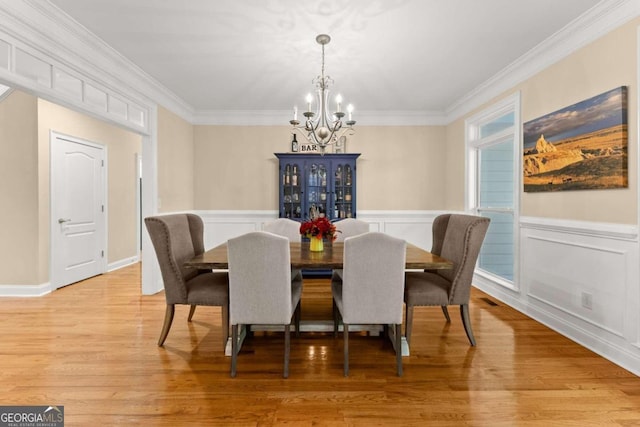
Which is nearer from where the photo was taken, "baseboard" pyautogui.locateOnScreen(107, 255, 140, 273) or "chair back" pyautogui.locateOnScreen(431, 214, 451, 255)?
"chair back" pyautogui.locateOnScreen(431, 214, 451, 255)

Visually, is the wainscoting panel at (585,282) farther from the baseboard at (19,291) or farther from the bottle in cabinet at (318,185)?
the baseboard at (19,291)

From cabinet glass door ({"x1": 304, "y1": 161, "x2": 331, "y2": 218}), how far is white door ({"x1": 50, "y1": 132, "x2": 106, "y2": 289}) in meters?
3.24

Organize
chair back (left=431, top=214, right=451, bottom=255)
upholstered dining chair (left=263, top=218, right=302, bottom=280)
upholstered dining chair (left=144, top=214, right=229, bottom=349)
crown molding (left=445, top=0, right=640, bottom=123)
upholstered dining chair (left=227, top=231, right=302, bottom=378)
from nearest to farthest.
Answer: upholstered dining chair (left=227, top=231, right=302, bottom=378) < crown molding (left=445, top=0, right=640, bottom=123) < upholstered dining chair (left=144, top=214, right=229, bottom=349) < chair back (left=431, top=214, right=451, bottom=255) < upholstered dining chair (left=263, top=218, right=302, bottom=280)

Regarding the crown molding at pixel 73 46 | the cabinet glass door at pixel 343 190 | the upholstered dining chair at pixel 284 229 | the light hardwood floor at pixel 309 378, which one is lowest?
the light hardwood floor at pixel 309 378

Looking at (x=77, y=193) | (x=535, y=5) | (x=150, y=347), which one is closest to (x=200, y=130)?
(x=77, y=193)

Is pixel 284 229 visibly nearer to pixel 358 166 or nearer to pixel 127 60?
pixel 358 166

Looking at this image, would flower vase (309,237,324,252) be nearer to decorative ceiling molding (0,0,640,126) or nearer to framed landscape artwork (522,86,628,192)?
framed landscape artwork (522,86,628,192)

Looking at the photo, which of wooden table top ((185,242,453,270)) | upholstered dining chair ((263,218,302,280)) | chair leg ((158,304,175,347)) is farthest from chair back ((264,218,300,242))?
chair leg ((158,304,175,347))

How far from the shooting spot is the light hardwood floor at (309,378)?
1.83 m

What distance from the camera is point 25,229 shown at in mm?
4059

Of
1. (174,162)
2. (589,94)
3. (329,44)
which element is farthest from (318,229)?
(174,162)

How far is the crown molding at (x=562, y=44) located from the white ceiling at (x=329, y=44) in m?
0.08

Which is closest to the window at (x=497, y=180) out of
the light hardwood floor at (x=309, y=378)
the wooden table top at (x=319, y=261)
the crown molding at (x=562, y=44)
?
the crown molding at (x=562, y=44)

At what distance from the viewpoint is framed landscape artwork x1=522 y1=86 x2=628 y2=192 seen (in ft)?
7.80
